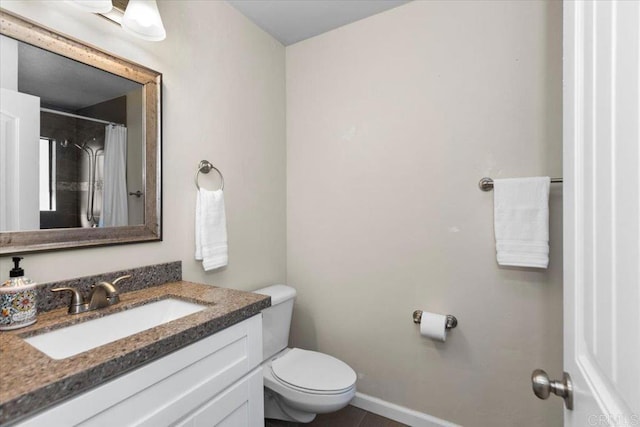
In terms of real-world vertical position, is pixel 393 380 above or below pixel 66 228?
below

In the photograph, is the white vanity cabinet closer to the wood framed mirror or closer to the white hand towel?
the wood framed mirror

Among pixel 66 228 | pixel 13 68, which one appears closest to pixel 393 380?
pixel 66 228

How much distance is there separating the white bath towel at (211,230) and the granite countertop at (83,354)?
39 centimetres

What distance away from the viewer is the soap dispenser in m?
0.89

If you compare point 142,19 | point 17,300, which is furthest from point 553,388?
point 142,19

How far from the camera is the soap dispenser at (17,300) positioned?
0.89m

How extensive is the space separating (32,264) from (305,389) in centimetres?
120

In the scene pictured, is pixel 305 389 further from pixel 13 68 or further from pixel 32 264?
pixel 13 68

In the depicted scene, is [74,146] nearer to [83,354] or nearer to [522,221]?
[83,354]

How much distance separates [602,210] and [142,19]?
1562 millimetres

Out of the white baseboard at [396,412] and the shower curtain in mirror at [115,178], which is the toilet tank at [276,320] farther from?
the shower curtain in mirror at [115,178]

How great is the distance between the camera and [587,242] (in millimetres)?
548

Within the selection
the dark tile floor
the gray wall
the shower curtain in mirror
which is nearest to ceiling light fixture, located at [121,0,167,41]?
the shower curtain in mirror

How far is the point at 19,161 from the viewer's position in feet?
3.34
